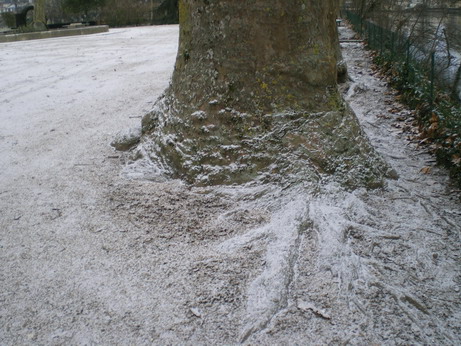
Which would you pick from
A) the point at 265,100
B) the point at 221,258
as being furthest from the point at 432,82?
the point at 221,258

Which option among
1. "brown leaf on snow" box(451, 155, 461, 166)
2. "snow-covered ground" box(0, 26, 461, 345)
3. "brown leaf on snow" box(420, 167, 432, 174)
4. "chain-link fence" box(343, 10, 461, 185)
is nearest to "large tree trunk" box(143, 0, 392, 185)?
"snow-covered ground" box(0, 26, 461, 345)

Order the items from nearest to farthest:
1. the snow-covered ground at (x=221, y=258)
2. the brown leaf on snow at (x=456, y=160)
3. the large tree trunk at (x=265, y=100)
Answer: the snow-covered ground at (x=221, y=258), the large tree trunk at (x=265, y=100), the brown leaf on snow at (x=456, y=160)

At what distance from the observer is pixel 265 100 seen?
3.30 meters

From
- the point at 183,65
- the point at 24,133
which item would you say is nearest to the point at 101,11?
the point at 24,133

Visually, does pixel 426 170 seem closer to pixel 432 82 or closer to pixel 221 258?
pixel 432 82

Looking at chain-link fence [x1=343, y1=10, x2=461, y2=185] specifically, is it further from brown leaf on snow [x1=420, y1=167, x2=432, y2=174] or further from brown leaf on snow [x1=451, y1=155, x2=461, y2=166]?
brown leaf on snow [x1=420, y1=167, x2=432, y2=174]

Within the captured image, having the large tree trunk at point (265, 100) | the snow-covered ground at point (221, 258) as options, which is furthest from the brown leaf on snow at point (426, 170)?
the large tree trunk at point (265, 100)

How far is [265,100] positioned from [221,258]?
139 centimetres

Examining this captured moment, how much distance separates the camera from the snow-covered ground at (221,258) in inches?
81.4

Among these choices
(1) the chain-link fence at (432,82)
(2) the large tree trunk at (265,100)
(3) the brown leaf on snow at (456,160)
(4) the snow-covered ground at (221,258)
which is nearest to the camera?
(4) the snow-covered ground at (221,258)

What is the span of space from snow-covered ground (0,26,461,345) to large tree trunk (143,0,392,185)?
23 cm

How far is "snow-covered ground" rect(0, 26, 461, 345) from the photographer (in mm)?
2068

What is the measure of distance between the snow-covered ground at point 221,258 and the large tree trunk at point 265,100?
0.23 m

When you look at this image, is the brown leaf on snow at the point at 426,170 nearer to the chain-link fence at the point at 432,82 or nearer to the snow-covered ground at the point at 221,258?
the snow-covered ground at the point at 221,258
